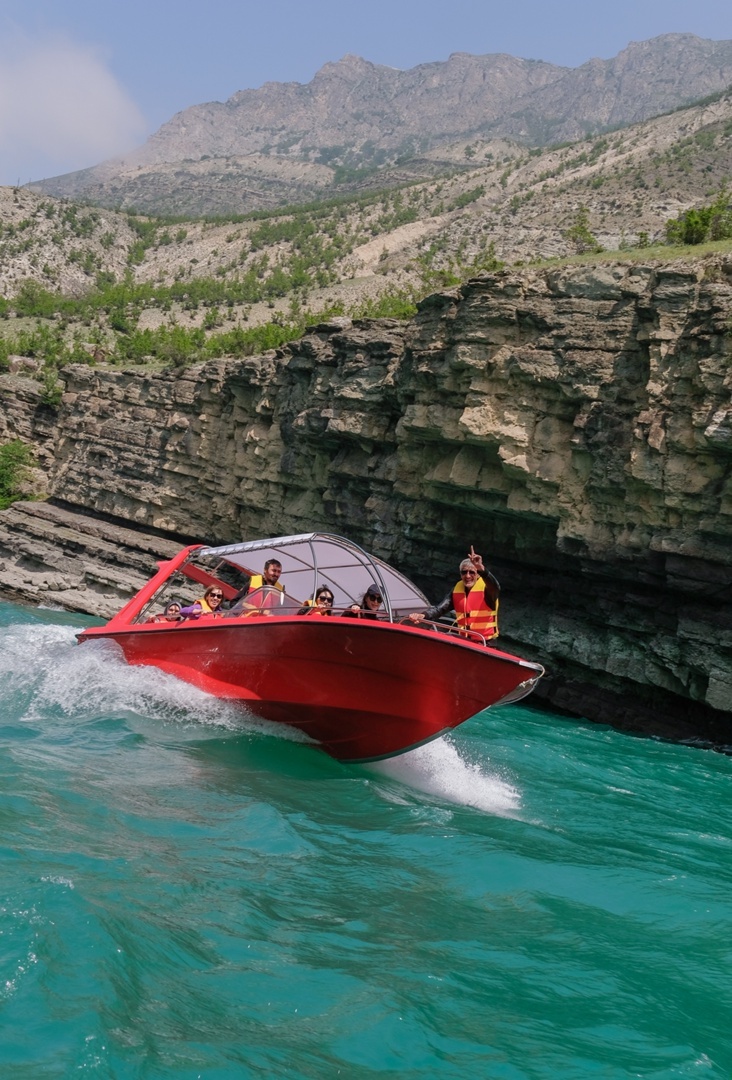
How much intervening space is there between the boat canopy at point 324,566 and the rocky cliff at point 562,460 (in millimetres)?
6013

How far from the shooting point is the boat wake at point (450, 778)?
9297 millimetres

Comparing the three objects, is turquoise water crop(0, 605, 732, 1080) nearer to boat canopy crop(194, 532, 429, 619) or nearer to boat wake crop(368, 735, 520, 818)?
boat wake crop(368, 735, 520, 818)

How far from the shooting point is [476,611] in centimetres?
1040

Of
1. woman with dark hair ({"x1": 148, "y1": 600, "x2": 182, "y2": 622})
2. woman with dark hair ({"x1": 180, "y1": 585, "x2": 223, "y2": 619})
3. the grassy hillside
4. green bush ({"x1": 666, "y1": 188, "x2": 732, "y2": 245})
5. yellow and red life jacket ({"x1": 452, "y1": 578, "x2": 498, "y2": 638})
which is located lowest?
woman with dark hair ({"x1": 148, "y1": 600, "x2": 182, "y2": 622})

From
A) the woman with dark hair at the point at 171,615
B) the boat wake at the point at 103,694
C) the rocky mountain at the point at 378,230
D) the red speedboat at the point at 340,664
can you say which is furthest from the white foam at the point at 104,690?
the rocky mountain at the point at 378,230

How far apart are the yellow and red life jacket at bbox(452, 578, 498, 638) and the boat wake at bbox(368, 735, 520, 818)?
1653 mm

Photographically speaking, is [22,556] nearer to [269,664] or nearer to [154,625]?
[154,625]

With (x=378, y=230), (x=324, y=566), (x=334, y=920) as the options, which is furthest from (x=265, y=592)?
(x=378, y=230)

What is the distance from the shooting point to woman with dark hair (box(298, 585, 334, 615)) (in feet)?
35.8

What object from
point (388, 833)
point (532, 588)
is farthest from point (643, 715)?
point (388, 833)

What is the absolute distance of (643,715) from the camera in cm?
1786

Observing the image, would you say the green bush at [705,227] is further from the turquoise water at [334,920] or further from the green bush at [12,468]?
the green bush at [12,468]

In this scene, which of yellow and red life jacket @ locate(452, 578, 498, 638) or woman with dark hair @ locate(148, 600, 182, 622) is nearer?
yellow and red life jacket @ locate(452, 578, 498, 638)

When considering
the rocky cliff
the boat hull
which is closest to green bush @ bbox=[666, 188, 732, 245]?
the rocky cliff
